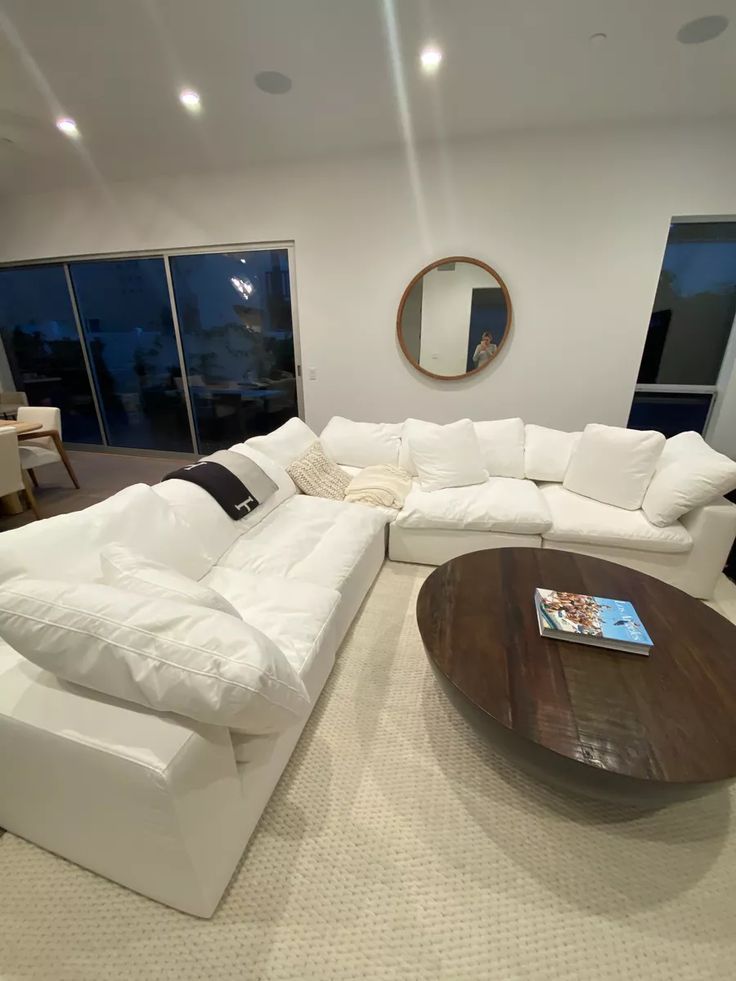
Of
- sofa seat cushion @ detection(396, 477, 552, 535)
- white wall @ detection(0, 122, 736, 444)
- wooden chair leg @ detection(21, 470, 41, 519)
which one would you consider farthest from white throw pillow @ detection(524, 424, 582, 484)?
wooden chair leg @ detection(21, 470, 41, 519)

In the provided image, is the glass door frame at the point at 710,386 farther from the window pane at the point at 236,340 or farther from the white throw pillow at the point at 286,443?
the window pane at the point at 236,340

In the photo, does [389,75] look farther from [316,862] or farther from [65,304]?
[65,304]

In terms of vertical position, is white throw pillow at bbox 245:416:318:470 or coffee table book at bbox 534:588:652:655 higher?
white throw pillow at bbox 245:416:318:470

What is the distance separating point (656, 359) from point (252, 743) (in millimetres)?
4015

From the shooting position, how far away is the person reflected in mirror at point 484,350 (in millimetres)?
3400

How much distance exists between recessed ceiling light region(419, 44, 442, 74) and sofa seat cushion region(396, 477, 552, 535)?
2351mm

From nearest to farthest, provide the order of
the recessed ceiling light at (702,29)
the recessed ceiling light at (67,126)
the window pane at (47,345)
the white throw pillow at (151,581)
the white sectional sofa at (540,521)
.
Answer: the white throw pillow at (151,581), the recessed ceiling light at (702,29), the white sectional sofa at (540,521), the recessed ceiling light at (67,126), the window pane at (47,345)

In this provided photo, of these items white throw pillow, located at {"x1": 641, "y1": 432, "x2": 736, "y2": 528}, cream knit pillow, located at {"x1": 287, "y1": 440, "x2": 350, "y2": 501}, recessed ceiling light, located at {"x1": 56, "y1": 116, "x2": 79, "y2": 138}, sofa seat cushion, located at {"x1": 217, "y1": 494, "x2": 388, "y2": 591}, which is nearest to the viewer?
sofa seat cushion, located at {"x1": 217, "y1": 494, "x2": 388, "y2": 591}

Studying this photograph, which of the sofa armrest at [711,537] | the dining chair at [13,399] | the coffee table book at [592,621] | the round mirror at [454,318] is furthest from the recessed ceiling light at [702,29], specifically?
the dining chair at [13,399]

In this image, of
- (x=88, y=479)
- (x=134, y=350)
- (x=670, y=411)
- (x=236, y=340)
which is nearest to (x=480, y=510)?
(x=670, y=411)

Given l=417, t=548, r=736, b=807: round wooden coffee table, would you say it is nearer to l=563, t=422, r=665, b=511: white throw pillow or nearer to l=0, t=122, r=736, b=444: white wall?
l=563, t=422, r=665, b=511: white throw pillow

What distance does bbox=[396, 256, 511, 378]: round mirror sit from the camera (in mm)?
3283

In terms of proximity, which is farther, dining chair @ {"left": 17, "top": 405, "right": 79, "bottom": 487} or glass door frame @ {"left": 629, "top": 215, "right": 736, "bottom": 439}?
dining chair @ {"left": 17, "top": 405, "right": 79, "bottom": 487}

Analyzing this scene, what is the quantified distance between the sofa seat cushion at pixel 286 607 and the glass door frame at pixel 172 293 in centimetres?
272
